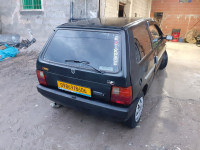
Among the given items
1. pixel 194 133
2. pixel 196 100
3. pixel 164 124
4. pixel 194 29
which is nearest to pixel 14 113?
pixel 164 124

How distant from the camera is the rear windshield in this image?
1.94 m

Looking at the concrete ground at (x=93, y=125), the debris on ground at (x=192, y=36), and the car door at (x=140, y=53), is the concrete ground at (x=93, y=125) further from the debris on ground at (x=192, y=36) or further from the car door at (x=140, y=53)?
the debris on ground at (x=192, y=36)

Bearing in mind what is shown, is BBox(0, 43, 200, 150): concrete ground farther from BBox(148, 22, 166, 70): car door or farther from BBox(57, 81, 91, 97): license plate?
BBox(148, 22, 166, 70): car door

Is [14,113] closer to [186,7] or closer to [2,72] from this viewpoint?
[2,72]

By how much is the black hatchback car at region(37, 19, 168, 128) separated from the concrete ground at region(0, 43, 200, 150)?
0.37 meters

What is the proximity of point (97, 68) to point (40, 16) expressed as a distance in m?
6.81

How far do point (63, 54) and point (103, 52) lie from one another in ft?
2.02

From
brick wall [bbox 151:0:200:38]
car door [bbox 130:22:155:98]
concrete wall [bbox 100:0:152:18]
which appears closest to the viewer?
car door [bbox 130:22:155:98]

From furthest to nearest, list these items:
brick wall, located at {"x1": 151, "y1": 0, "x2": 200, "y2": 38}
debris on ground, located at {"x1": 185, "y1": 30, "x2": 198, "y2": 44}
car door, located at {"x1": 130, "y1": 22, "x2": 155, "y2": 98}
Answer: brick wall, located at {"x1": 151, "y1": 0, "x2": 200, "y2": 38}
debris on ground, located at {"x1": 185, "y1": 30, "x2": 198, "y2": 44}
car door, located at {"x1": 130, "y1": 22, "x2": 155, "y2": 98}

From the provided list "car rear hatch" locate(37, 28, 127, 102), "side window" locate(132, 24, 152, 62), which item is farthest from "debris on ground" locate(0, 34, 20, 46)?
"side window" locate(132, 24, 152, 62)

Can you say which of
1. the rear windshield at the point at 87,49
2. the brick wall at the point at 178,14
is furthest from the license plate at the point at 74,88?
the brick wall at the point at 178,14

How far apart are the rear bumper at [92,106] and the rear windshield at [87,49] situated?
0.46 m

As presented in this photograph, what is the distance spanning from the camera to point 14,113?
2.88 metres

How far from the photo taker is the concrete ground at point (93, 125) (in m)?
2.22
